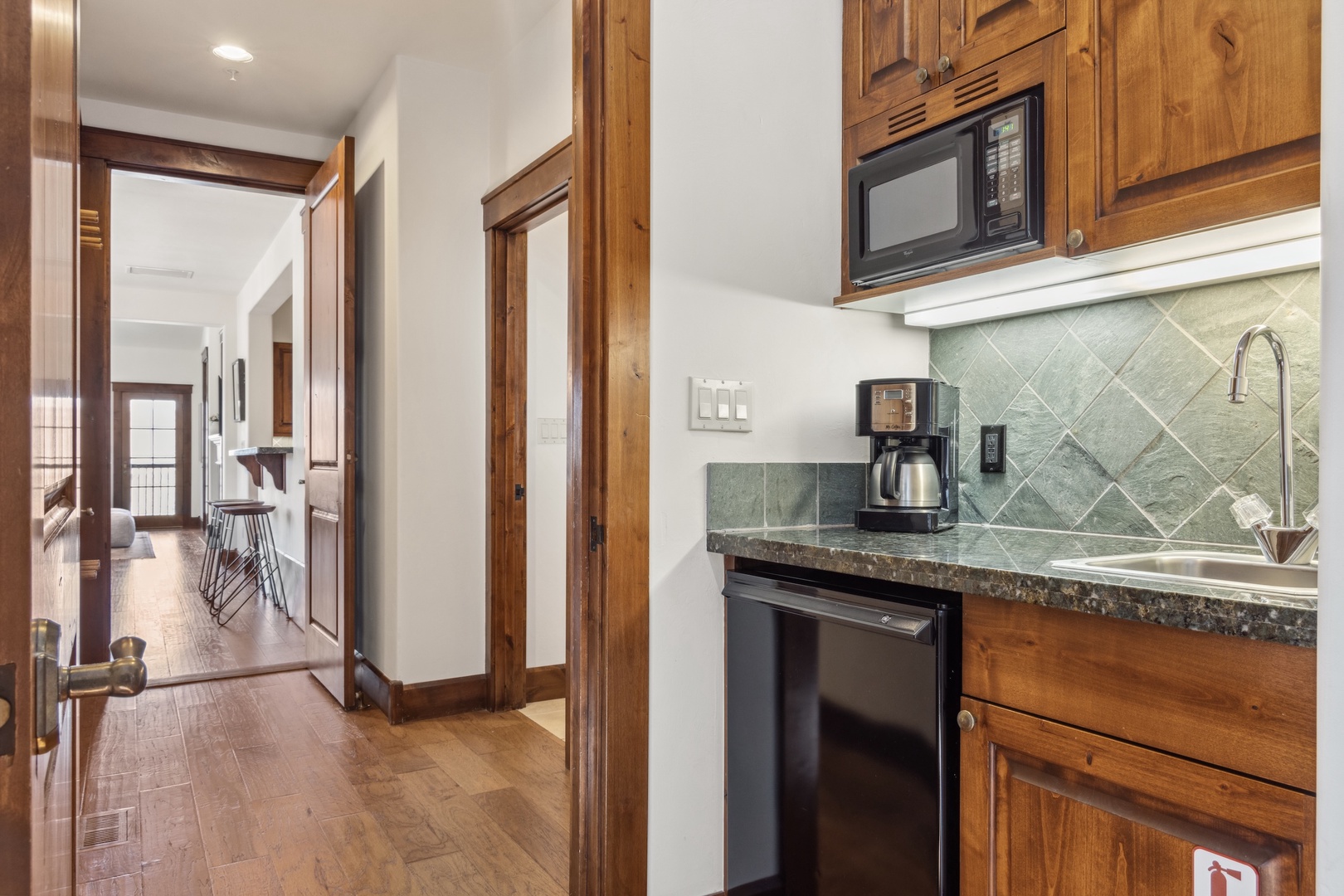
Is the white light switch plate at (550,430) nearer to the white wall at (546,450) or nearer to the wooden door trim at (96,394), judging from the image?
the white wall at (546,450)

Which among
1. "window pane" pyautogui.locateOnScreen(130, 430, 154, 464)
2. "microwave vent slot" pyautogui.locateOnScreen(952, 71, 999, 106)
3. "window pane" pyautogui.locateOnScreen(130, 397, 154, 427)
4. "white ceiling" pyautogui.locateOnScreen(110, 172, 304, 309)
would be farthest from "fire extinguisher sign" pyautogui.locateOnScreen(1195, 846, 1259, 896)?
"window pane" pyautogui.locateOnScreen(130, 430, 154, 464)

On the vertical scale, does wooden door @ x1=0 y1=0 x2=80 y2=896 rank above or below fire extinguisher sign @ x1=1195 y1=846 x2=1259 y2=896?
above

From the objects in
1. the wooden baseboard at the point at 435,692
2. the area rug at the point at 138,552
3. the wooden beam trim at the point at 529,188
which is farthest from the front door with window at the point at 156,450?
the wooden beam trim at the point at 529,188

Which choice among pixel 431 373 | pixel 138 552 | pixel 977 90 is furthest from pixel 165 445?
pixel 977 90

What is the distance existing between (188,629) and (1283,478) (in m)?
5.52

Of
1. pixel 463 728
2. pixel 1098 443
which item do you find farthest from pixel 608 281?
pixel 463 728

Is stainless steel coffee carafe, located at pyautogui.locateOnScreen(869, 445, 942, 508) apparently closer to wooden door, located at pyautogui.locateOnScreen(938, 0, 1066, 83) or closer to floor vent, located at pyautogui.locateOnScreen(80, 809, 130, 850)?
wooden door, located at pyautogui.locateOnScreen(938, 0, 1066, 83)

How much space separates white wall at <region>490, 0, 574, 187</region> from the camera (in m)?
2.92

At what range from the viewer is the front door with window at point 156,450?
12.1 meters

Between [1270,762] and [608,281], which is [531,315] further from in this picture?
[1270,762]

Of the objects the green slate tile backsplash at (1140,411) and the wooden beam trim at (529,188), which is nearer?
the green slate tile backsplash at (1140,411)

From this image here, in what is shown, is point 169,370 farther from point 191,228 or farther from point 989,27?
point 989,27

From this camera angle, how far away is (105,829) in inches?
96.0

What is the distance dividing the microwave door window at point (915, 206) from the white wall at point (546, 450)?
2011 millimetres
